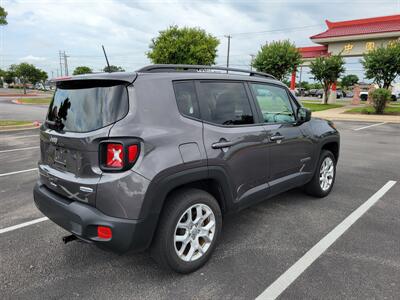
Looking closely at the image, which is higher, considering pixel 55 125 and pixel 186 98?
pixel 186 98

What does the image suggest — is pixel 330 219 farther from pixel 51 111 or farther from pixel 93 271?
pixel 51 111

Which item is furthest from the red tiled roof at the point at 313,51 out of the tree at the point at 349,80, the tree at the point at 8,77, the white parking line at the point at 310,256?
the tree at the point at 8,77

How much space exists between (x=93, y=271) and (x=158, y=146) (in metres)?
1.34

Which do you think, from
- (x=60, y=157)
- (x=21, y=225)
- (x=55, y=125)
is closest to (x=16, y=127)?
(x=21, y=225)

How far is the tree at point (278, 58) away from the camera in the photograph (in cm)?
2700

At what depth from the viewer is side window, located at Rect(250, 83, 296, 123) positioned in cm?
351

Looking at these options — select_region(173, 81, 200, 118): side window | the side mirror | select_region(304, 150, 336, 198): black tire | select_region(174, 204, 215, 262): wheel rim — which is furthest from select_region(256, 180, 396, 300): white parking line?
select_region(173, 81, 200, 118): side window

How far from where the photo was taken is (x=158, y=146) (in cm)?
240

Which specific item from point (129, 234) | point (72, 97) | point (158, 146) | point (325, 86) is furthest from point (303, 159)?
point (325, 86)

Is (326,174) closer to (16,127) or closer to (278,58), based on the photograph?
(16,127)

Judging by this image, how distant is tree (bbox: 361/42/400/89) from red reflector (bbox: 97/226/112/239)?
2444 centimetres

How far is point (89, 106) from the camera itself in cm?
255

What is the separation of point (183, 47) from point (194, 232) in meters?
33.2

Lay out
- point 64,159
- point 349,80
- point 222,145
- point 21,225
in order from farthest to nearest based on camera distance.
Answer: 1. point 349,80
2. point 21,225
3. point 222,145
4. point 64,159
